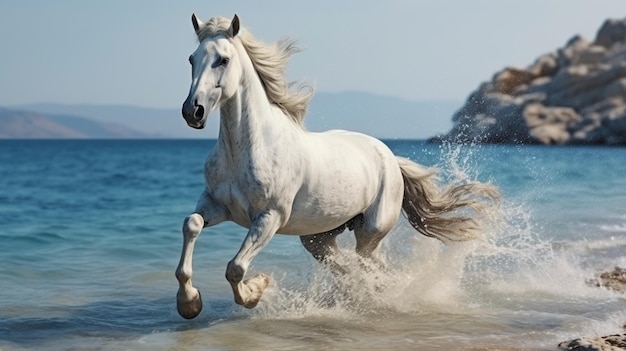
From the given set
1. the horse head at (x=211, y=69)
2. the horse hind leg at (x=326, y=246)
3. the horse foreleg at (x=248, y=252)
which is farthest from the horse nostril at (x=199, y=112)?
the horse hind leg at (x=326, y=246)

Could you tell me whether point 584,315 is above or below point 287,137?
below

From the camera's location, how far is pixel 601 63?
61.6 m

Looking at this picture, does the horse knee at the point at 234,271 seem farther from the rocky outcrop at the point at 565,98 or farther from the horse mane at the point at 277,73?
the rocky outcrop at the point at 565,98

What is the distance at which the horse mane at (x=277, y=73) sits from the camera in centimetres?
536

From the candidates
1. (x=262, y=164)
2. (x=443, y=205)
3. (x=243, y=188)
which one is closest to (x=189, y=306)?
(x=243, y=188)

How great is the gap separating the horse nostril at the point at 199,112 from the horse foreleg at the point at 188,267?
0.66m

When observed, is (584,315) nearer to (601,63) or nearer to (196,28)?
(196,28)

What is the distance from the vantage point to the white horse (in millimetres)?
5023

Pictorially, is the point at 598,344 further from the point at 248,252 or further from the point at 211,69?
the point at 211,69

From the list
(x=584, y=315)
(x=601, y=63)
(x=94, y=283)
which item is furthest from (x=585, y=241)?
(x=601, y=63)

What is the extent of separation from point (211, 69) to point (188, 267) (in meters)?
1.15

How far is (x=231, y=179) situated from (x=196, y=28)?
896 mm

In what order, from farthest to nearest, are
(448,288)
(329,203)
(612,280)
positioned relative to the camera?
1. (612,280)
2. (448,288)
3. (329,203)

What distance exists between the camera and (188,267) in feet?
16.8
